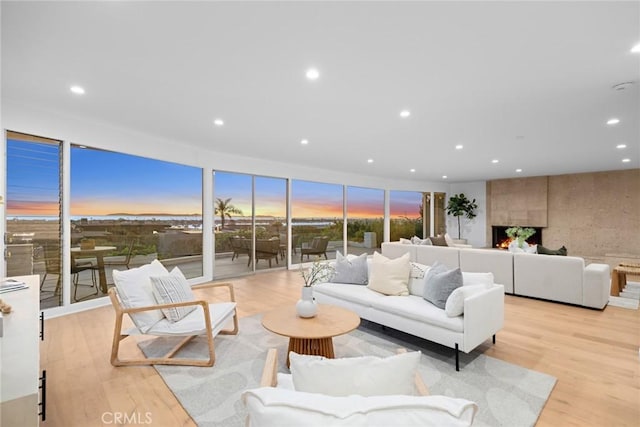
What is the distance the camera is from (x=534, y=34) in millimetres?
2166

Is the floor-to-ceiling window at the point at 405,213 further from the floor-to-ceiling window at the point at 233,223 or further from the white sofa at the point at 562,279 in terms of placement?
the white sofa at the point at 562,279

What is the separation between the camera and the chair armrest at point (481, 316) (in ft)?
8.53

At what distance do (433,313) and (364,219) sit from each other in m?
A: 6.60

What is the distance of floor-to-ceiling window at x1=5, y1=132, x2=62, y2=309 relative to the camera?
3.64 meters

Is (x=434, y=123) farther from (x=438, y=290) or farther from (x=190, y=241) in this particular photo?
(x=190, y=241)

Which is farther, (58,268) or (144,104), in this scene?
(58,268)

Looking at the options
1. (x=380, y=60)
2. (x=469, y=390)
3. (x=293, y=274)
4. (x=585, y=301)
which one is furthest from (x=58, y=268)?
(x=585, y=301)

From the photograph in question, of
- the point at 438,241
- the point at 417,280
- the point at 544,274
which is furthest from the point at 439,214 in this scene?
the point at 417,280

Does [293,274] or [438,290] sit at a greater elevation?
[438,290]

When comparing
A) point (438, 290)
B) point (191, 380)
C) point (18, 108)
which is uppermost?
point (18, 108)

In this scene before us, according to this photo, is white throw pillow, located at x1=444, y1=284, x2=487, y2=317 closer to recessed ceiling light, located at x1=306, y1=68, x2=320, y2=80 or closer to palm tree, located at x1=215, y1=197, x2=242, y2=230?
recessed ceiling light, located at x1=306, y1=68, x2=320, y2=80

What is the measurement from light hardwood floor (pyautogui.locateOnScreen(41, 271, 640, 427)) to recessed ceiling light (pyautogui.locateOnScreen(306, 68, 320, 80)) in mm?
2853

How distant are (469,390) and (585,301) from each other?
10.8 ft

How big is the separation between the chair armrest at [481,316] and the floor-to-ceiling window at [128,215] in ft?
16.1
